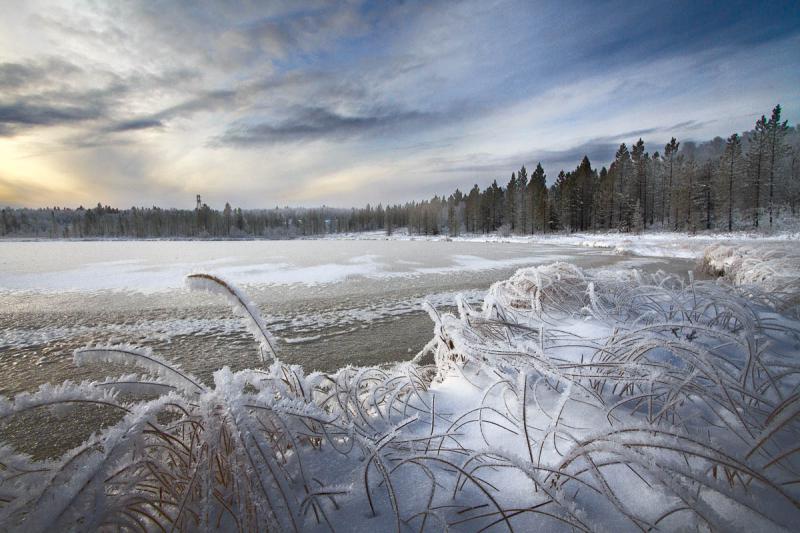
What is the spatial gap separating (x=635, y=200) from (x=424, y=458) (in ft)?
198

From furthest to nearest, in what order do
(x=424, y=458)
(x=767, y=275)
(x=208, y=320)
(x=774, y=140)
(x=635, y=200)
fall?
1. (x=635, y=200)
2. (x=774, y=140)
3. (x=208, y=320)
4. (x=767, y=275)
5. (x=424, y=458)

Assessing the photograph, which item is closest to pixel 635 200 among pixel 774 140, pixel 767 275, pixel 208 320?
pixel 774 140

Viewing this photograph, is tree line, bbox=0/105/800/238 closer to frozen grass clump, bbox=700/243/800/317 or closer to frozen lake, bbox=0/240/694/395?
frozen grass clump, bbox=700/243/800/317

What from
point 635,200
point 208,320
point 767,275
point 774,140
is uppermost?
point 774,140

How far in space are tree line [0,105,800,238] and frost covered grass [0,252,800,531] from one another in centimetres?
4741

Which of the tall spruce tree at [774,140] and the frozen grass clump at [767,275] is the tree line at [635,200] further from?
the frozen grass clump at [767,275]

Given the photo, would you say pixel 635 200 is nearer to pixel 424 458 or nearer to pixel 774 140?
pixel 774 140

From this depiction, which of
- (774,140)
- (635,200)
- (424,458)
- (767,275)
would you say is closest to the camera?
(424,458)

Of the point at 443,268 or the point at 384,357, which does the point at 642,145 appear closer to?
the point at 443,268

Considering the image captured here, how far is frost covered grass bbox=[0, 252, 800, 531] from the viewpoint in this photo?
85 cm

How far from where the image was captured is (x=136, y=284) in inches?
413

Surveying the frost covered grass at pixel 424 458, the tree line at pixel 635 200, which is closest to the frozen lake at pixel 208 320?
the frost covered grass at pixel 424 458

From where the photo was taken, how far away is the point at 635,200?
159 ft

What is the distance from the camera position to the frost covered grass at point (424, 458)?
85cm
